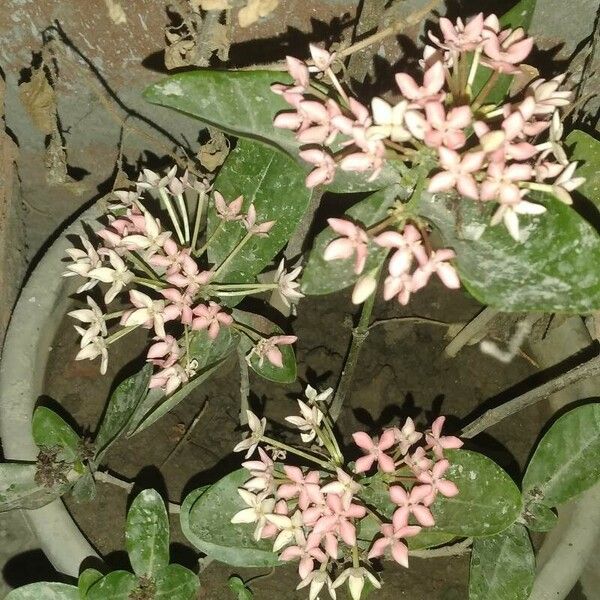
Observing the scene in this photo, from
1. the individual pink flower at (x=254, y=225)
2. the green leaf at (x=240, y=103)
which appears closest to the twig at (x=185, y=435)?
the individual pink flower at (x=254, y=225)

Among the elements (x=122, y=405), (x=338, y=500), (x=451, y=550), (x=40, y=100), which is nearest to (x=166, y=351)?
(x=122, y=405)

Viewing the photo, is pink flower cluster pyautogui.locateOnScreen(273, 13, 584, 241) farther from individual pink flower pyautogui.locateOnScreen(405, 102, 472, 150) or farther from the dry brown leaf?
the dry brown leaf

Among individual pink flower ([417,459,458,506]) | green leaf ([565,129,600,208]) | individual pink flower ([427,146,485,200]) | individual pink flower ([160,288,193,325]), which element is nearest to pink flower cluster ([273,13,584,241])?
individual pink flower ([427,146,485,200])

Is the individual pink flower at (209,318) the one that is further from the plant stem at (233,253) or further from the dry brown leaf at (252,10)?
the dry brown leaf at (252,10)

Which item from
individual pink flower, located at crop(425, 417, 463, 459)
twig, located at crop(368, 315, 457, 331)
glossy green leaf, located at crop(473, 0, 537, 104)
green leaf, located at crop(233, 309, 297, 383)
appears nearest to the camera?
glossy green leaf, located at crop(473, 0, 537, 104)

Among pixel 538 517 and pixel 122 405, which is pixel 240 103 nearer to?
pixel 122 405
